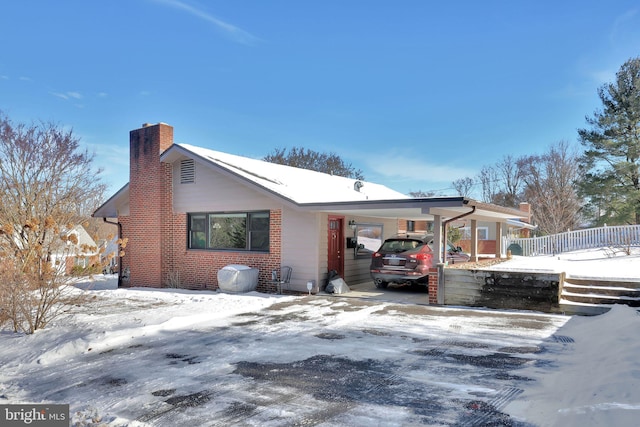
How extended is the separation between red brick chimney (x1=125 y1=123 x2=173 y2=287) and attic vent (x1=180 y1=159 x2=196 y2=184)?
0.57 meters

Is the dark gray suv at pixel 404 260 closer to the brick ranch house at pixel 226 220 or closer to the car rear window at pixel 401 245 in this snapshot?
the car rear window at pixel 401 245

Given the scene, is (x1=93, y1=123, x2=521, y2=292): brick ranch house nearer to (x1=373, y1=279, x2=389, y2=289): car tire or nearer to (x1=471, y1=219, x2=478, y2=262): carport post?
(x1=373, y1=279, x2=389, y2=289): car tire

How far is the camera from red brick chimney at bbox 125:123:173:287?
46.7 feet

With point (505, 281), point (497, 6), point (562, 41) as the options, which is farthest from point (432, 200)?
point (562, 41)

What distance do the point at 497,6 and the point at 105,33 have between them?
11268 mm

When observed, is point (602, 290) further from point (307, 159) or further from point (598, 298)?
point (307, 159)

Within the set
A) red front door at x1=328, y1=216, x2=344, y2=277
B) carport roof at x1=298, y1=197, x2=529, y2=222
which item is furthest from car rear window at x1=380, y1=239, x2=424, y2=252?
red front door at x1=328, y1=216, x2=344, y2=277

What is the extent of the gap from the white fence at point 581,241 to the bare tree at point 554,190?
26.4ft

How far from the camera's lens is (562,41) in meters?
13.2

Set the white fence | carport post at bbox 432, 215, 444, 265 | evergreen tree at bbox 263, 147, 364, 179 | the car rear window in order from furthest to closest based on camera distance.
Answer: evergreen tree at bbox 263, 147, 364, 179 < the white fence < the car rear window < carport post at bbox 432, 215, 444, 265

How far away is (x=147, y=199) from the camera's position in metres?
14.5

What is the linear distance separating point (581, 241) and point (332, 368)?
69.9ft

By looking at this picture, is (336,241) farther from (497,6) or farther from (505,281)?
(497,6)

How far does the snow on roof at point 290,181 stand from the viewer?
1245cm
